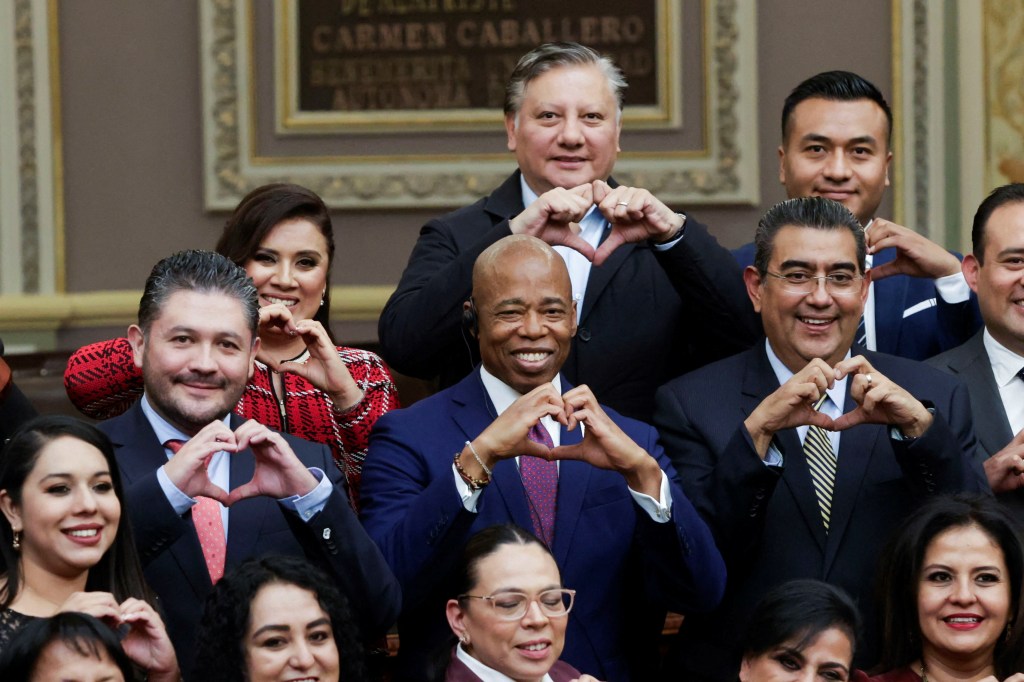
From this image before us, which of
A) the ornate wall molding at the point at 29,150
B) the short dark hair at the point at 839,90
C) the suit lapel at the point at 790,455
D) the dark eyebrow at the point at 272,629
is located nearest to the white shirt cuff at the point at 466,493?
the dark eyebrow at the point at 272,629

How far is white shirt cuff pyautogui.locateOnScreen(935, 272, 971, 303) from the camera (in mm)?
4676

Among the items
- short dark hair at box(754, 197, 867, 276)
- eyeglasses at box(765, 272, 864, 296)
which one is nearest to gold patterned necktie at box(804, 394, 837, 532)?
eyeglasses at box(765, 272, 864, 296)

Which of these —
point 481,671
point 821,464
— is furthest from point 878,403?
point 481,671

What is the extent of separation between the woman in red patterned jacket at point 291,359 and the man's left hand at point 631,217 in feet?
1.98

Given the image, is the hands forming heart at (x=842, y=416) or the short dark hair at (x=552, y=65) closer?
the hands forming heart at (x=842, y=416)

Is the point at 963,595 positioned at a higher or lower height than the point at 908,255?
lower

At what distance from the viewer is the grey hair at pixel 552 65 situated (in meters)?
4.63

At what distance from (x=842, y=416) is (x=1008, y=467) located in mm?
500

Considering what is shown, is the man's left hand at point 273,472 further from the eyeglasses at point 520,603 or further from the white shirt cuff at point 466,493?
the eyeglasses at point 520,603

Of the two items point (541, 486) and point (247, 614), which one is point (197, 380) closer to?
point (247, 614)

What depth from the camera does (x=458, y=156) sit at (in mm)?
7062

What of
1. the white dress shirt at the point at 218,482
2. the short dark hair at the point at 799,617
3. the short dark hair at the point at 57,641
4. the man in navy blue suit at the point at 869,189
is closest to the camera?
the short dark hair at the point at 57,641

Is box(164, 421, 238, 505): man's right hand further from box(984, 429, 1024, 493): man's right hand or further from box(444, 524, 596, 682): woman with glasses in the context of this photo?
box(984, 429, 1024, 493): man's right hand

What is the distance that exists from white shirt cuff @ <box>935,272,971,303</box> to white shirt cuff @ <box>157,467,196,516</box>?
1891 mm
